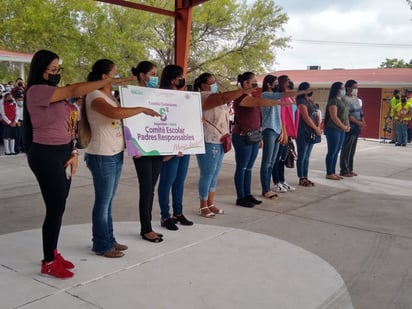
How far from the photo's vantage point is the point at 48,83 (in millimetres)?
3488

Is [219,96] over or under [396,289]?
over

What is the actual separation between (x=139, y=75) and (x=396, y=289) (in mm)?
3108

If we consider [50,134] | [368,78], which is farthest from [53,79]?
[368,78]

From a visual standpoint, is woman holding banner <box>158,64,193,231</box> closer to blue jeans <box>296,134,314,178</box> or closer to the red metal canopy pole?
blue jeans <box>296,134,314,178</box>

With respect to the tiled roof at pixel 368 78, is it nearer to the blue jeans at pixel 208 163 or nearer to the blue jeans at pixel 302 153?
the blue jeans at pixel 302 153

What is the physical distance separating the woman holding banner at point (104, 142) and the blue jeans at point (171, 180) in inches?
39.4

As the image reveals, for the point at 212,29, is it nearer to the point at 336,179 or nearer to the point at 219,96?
the point at 336,179

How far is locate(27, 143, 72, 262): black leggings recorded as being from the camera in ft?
11.4

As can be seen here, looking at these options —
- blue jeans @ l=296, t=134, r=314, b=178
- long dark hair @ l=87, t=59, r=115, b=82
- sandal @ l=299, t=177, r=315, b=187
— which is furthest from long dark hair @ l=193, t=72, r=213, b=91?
sandal @ l=299, t=177, r=315, b=187

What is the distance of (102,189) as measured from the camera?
4.02 m

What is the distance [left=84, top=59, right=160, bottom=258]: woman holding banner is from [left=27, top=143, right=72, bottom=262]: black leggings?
0.34m

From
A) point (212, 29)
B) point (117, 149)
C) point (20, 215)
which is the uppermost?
point (212, 29)

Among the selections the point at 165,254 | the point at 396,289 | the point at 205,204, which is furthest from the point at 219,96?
the point at 396,289

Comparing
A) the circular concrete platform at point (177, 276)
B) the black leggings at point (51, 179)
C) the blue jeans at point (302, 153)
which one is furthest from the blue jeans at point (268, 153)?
the black leggings at point (51, 179)
